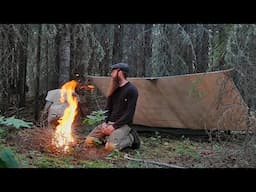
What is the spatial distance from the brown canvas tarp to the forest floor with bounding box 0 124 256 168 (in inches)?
10.6

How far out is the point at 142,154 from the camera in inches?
169

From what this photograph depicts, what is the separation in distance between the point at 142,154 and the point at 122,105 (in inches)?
24.5

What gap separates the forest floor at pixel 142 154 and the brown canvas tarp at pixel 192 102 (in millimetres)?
268

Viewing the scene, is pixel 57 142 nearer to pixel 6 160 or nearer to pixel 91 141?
pixel 91 141

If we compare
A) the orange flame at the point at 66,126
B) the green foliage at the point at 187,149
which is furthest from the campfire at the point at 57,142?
the green foliage at the point at 187,149

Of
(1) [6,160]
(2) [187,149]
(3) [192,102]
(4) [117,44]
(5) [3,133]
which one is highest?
(4) [117,44]

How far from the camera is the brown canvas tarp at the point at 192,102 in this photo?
456 cm

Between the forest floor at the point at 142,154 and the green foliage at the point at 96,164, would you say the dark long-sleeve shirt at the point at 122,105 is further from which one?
the green foliage at the point at 96,164

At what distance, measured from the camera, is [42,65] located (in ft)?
28.2

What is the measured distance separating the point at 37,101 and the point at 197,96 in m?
3.30

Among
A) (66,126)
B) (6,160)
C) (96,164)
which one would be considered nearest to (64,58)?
(66,126)

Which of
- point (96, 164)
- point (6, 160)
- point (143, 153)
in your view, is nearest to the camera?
point (6, 160)
